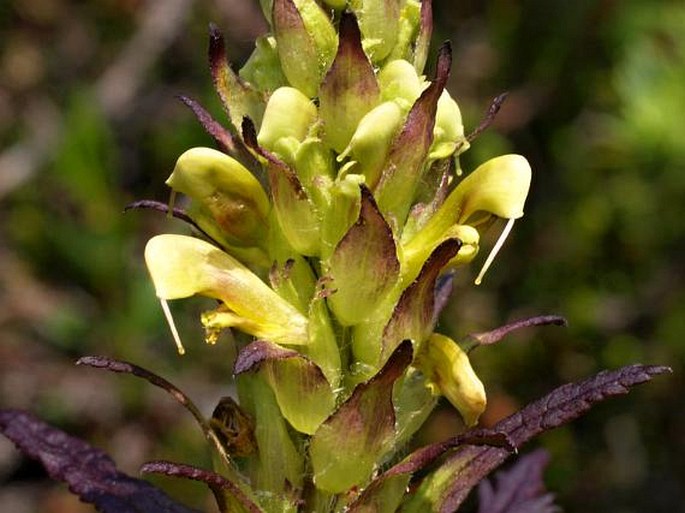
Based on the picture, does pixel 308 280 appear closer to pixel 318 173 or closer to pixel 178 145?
pixel 318 173

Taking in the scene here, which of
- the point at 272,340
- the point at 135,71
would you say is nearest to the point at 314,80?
the point at 272,340

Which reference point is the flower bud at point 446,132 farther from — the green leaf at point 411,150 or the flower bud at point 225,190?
the flower bud at point 225,190

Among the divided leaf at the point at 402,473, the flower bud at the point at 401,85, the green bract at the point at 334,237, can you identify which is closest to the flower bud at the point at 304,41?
the green bract at the point at 334,237

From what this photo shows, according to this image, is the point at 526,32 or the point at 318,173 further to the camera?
the point at 526,32

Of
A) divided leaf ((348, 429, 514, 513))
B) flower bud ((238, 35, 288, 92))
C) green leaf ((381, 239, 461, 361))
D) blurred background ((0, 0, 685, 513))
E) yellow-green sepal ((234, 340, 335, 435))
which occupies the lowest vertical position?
blurred background ((0, 0, 685, 513))

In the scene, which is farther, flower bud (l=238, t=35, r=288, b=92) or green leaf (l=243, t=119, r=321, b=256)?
flower bud (l=238, t=35, r=288, b=92)

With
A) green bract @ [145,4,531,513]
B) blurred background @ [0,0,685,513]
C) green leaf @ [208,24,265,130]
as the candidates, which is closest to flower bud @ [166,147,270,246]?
green bract @ [145,4,531,513]

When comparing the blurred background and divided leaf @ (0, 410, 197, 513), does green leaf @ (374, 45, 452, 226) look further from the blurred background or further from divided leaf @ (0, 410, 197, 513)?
the blurred background
